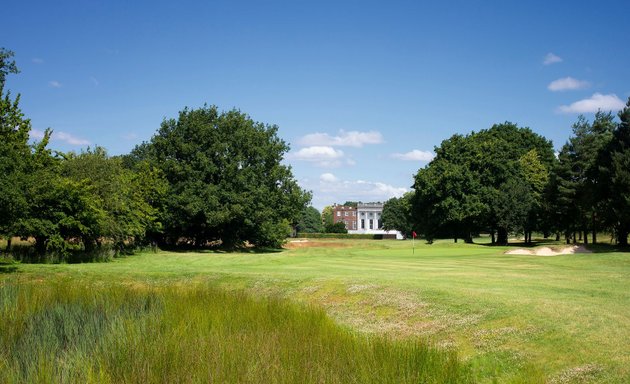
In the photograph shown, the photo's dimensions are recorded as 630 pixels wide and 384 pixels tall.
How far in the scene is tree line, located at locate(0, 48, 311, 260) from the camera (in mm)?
29578

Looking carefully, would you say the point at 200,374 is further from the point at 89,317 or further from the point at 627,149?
the point at 627,149

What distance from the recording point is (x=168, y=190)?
4722 cm

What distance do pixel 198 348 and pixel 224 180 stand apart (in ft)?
133

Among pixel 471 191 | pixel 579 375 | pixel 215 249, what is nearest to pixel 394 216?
pixel 471 191

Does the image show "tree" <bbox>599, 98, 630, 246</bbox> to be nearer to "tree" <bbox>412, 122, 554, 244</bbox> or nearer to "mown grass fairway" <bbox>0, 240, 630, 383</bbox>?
"tree" <bbox>412, 122, 554, 244</bbox>

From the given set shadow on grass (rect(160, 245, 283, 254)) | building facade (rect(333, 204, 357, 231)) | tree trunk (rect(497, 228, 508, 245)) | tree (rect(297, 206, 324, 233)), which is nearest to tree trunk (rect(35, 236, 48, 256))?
shadow on grass (rect(160, 245, 283, 254))

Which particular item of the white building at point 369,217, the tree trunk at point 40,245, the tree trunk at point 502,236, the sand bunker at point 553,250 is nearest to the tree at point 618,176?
the sand bunker at point 553,250

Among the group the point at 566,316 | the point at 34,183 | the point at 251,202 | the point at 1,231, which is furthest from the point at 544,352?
the point at 251,202

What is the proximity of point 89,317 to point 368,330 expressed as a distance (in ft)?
20.5

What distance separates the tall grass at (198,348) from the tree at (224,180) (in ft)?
→ 113

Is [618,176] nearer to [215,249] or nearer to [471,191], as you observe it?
[471,191]

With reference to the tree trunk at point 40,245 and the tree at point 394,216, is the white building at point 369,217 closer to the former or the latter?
the tree at point 394,216

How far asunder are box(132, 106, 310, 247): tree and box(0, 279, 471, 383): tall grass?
34.3 metres

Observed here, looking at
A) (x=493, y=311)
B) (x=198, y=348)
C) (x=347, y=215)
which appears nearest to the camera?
(x=198, y=348)
